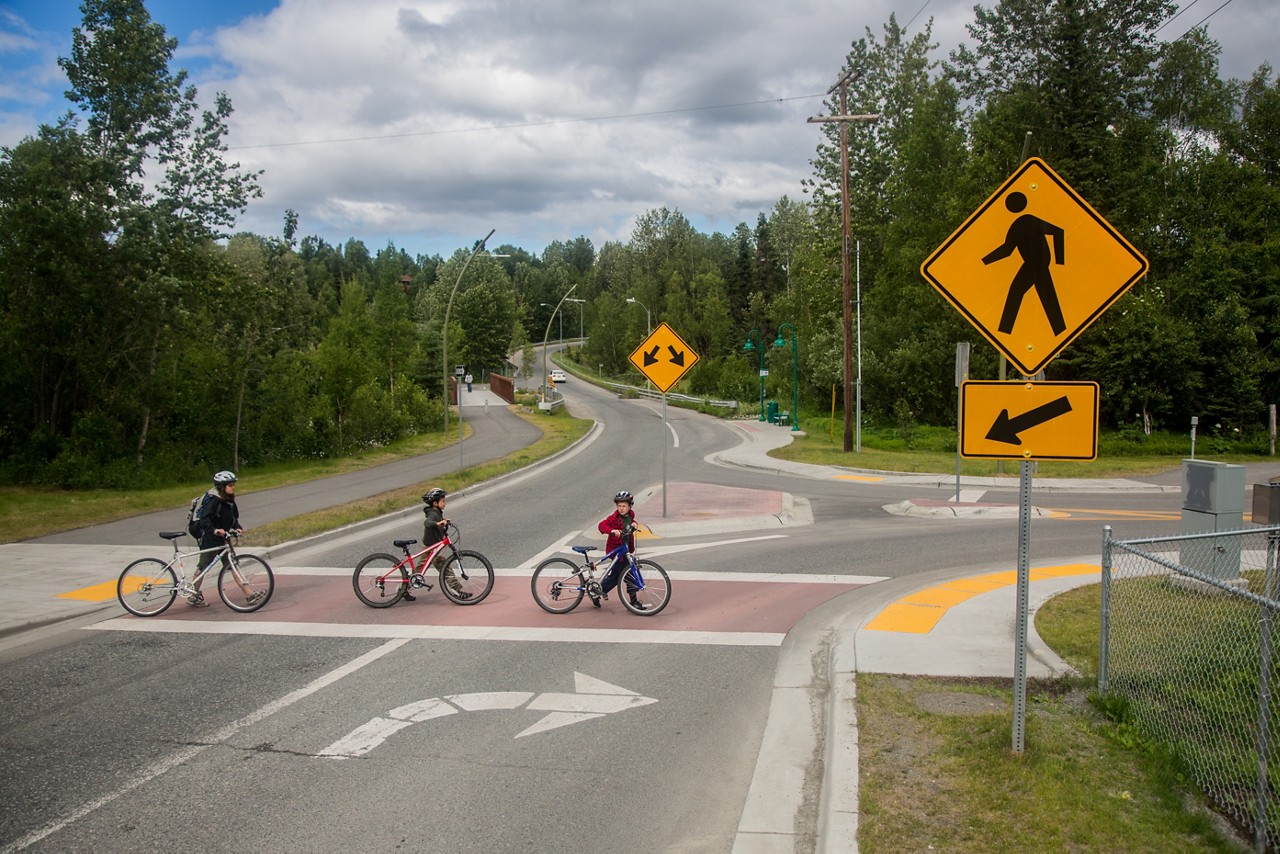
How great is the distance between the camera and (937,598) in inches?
418

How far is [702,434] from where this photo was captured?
4434 centimetres

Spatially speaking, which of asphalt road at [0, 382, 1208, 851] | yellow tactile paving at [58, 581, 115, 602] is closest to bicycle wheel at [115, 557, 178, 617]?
asphalt road at [0, 382, 1208, 851]

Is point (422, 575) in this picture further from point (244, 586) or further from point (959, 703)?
point (959, 703)

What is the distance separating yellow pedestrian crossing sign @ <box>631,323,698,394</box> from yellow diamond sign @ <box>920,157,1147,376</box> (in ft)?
34.3

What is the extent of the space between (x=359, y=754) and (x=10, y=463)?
81.2ft

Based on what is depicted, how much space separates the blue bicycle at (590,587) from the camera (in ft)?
32.9

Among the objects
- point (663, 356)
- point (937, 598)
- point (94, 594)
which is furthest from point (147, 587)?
→ point (937, 598)

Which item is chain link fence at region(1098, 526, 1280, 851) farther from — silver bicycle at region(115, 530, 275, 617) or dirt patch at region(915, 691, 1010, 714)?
silver bicycle at region(115, 530, 275, 617)

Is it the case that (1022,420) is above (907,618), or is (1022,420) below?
above

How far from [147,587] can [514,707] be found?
5.67 m

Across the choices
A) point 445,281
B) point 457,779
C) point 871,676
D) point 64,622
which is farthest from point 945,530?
point 445,281

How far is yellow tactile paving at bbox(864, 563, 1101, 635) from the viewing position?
931 cm

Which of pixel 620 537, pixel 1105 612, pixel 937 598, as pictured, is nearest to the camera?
pixel 1105 612

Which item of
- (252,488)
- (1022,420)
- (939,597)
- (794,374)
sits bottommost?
(252,488)
